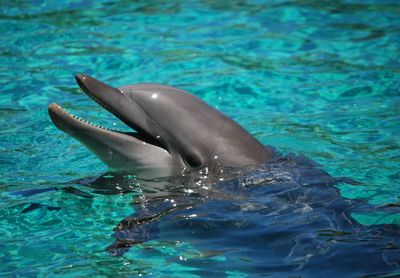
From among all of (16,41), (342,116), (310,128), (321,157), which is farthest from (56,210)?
(16,41)

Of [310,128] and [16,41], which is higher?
[16,41]

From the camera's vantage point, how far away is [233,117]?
9523 mm

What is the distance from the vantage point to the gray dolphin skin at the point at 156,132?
6238 millimetres

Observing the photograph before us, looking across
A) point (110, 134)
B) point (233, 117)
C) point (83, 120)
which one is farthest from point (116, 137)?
point (233, 117)

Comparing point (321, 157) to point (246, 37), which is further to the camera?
point (246, 37)

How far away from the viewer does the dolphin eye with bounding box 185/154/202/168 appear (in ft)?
20.9

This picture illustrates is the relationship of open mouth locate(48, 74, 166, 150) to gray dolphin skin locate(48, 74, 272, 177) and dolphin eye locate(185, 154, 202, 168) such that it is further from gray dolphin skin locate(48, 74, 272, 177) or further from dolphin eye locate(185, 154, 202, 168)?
dolphin eye locate(185, 154, 202, 168)

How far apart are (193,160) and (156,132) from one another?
0.39m

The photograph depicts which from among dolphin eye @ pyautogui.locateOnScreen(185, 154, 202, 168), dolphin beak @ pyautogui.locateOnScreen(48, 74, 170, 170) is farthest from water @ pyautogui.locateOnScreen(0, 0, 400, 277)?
dolphin beak @ pyautogui.locateOnScreen(48, 74, 170, 170)

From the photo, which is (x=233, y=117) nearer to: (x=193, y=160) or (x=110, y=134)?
(x=193, y=160)

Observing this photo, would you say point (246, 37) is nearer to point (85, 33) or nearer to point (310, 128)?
point (85, 33)

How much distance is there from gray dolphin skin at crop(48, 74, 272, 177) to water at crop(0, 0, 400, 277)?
22 cm

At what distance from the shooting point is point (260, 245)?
552cm

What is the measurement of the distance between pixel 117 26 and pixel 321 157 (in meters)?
6.12
